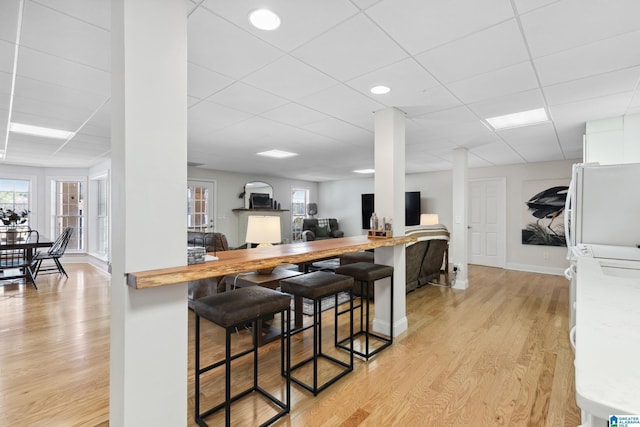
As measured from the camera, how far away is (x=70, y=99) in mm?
2816

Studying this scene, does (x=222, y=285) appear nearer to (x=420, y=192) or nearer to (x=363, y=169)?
(x=363, y=169)

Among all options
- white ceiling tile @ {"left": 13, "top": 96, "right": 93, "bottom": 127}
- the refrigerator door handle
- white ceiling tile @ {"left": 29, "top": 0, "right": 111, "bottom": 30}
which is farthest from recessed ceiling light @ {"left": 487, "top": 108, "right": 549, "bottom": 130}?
white ceiling tile @ {"left": 13, "top": 96, "right": 93, "bottom": 127}

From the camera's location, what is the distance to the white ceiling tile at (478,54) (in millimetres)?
1819

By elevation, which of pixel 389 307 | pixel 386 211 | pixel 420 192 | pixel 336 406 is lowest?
pixel 336 406

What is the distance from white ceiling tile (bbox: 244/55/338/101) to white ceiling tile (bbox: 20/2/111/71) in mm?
971

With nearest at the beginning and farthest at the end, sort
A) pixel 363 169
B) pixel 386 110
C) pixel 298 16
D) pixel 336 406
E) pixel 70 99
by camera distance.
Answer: pixel 298 16, pixel 336 406, pixel 70 99, pixel 386 110, pixel 363 169

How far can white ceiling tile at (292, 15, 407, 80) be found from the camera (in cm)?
178

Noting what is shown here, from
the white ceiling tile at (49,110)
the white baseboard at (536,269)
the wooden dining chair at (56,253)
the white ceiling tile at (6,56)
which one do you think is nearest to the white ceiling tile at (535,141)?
the white baseboard at (536,269)

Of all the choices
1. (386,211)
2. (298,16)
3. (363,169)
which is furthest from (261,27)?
(363,169)

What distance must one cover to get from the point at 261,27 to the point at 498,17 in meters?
1.35

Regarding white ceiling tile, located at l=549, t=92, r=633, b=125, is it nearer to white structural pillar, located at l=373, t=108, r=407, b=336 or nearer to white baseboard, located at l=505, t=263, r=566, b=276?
white structural pillar, located at l=373, t=108, r=407, b=336

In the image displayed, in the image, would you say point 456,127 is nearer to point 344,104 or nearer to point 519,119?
point 519,119

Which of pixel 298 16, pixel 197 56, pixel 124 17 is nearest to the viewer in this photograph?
pixel 124 17

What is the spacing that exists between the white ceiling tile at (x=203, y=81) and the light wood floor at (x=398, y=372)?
2.15 meters
